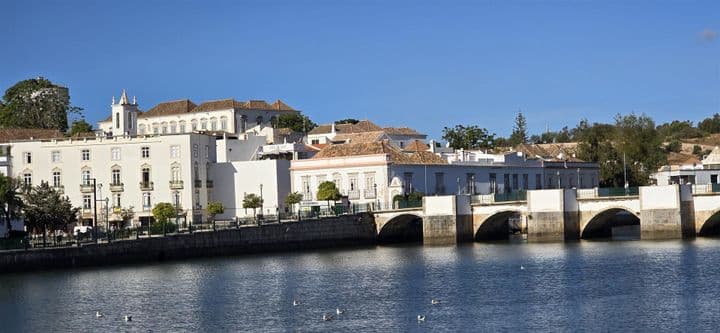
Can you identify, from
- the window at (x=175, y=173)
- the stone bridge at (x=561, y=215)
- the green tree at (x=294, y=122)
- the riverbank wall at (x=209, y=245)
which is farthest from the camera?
the green tree at (x=294, y=122)

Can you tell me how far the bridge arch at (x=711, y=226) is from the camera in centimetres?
A: 7792

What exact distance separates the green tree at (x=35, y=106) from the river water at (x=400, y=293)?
67.4 m

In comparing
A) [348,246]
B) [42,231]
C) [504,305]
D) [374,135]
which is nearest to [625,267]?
[504,305]

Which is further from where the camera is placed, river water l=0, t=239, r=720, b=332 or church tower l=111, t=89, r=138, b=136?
church tower l=111, t=89, r=138, b=136

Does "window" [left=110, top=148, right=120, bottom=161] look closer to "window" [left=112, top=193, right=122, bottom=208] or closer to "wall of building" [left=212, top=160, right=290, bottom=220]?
"window" [left=112, top=193, right=122, bottom=208]

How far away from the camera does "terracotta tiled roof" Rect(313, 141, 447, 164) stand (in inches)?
3734

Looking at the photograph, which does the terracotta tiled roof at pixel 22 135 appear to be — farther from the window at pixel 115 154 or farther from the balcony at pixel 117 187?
the balcony at pixel 117 187

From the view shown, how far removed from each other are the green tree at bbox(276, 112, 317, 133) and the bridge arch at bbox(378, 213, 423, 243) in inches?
1617

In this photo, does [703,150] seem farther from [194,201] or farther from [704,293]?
[704,293]

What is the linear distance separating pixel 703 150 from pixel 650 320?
147926 millimetres

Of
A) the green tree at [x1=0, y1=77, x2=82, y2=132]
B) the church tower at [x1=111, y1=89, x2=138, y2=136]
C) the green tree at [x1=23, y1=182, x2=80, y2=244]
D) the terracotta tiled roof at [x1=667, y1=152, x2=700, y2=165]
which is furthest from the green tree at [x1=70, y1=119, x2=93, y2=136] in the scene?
the terracotta tiled roof at [x1=667, y1=152, x2=700, y2=165]

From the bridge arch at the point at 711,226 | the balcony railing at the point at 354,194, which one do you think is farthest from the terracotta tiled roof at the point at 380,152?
the bridge arch at the point at 711,226

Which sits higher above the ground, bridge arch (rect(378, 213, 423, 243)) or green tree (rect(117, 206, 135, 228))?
green tree (rect(117, 206, 135, 228))

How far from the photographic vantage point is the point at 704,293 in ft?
163
